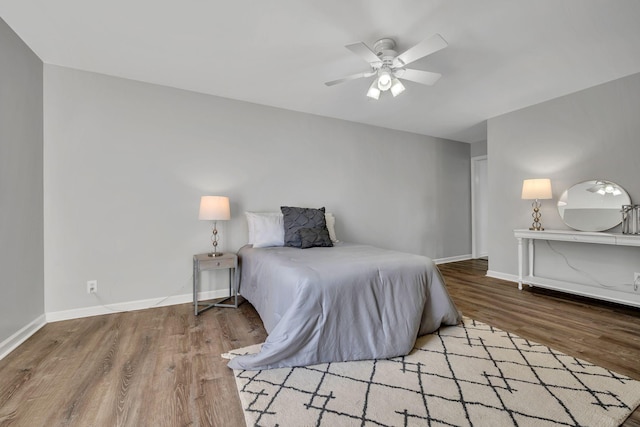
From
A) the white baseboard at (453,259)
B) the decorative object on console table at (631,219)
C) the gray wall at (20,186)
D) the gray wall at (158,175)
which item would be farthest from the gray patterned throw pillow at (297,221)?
the decorative object on console table at (631,219)

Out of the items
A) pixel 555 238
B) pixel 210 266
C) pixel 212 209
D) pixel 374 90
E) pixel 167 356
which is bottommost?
pixel 167 356

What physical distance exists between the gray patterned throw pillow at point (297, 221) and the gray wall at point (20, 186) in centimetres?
220

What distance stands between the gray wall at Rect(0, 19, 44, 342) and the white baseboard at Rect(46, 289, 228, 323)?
0.16 metres

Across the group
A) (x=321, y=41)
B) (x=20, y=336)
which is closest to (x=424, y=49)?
(x=321, y=41)

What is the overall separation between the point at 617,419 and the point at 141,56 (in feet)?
13.1

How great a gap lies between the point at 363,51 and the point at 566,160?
312 cm

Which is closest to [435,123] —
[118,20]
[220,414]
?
[118,20]

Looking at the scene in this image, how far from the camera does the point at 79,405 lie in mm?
1480

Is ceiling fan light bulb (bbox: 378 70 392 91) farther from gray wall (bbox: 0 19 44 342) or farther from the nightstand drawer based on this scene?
gray wall (bbox: 0 19 44 342)

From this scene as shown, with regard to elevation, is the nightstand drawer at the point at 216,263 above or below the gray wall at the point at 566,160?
below

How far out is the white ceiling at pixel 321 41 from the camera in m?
1.94

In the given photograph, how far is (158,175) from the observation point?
305cm

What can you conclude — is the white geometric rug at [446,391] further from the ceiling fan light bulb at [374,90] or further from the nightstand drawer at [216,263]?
the ceiling fan light bulb at [374,90]

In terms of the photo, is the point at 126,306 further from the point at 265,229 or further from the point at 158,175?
the point at 265,229
